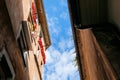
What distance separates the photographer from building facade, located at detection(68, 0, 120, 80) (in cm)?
290

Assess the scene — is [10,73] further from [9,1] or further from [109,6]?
[109,6]

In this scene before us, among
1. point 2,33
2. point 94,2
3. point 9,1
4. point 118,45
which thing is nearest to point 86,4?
point 94,2

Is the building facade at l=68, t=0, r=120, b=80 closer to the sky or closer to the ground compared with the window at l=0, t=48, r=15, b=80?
closer to the sky

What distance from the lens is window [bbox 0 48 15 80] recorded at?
690cm

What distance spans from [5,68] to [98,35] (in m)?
4.08

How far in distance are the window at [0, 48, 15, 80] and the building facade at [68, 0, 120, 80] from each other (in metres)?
2.36

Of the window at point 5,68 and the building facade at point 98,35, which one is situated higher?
the building facade at point 98,35

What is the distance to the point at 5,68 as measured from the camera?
7227mm

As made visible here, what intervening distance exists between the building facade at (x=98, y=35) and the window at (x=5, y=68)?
92.9 inches

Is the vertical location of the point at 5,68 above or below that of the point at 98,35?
below

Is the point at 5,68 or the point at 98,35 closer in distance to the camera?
the point at 98,35

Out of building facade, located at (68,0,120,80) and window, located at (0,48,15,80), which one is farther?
window, located at (0,48,15,80)

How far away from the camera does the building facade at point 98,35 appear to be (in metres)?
2.90

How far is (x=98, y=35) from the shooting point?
3.76m
